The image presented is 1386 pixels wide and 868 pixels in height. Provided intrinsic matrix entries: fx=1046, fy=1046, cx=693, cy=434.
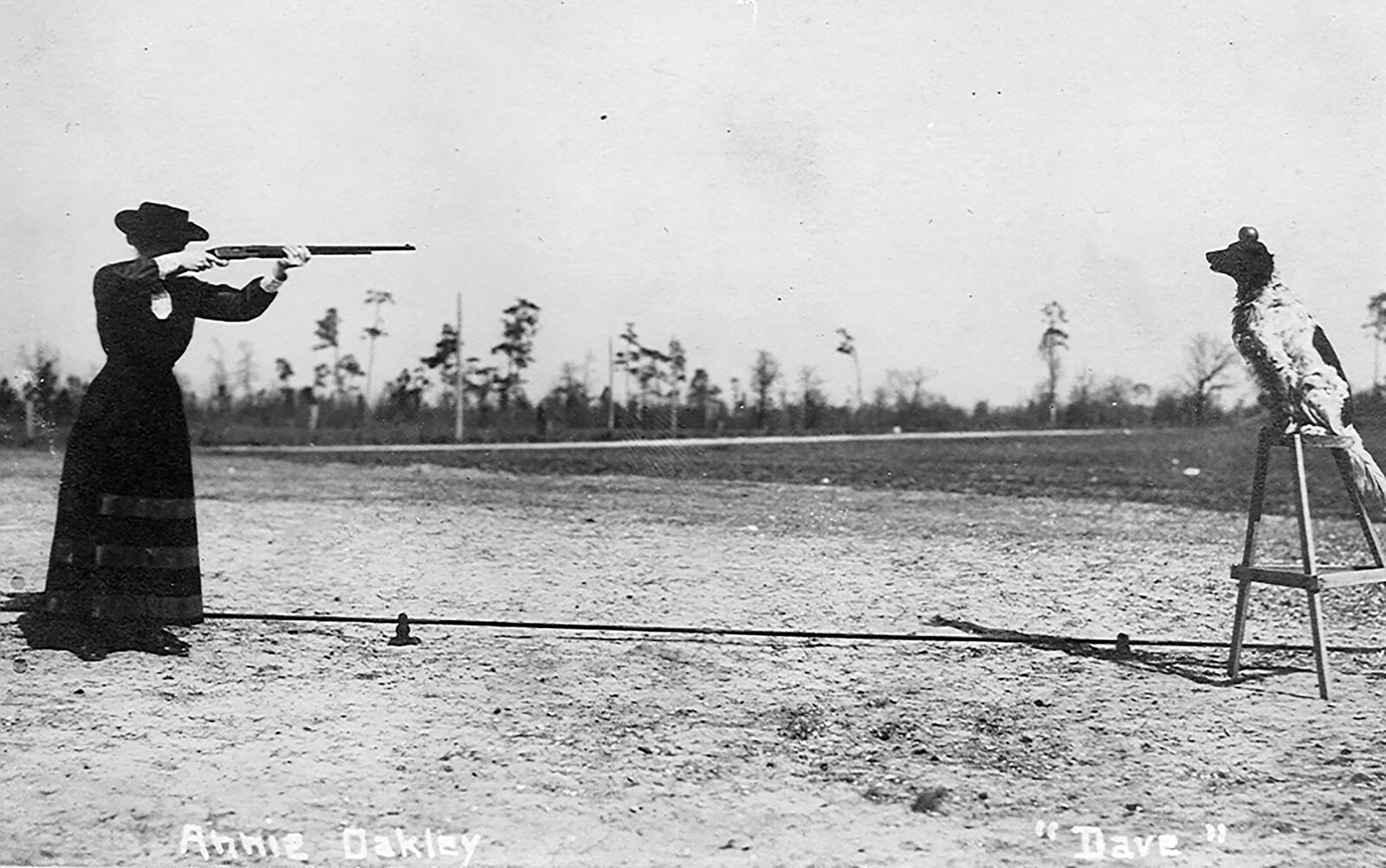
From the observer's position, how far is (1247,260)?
4.17 m

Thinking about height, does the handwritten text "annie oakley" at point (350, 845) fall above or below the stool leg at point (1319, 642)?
below

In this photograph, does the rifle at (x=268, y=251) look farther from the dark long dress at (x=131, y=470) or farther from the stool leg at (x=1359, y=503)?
the stool leg at (x=1359, y=503)

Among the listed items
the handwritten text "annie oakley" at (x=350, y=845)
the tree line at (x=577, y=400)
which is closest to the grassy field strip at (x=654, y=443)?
the tree line at (x=577, y=400)

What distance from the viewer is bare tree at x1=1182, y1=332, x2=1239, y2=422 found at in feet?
16.8

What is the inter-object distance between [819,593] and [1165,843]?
2.63 meters

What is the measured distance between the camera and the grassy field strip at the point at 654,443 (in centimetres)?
639

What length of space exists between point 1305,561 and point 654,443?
4.84m

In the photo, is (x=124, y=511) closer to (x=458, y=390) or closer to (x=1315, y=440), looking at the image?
(x=458, y=390)

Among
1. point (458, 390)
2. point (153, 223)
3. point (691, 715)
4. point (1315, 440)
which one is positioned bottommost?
point (691, 715)

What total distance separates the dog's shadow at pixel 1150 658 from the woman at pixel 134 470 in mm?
3495

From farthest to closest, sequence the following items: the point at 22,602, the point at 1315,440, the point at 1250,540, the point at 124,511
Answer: the point at 22,602 → the point at 124,511 → the point at 1250,540 → the point at 1315,440

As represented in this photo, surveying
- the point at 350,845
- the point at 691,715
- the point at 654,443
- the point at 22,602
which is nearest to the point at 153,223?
the point at 22,602

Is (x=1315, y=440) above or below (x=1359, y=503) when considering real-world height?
above

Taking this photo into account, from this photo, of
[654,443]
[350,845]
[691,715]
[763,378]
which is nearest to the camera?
[350,845]
